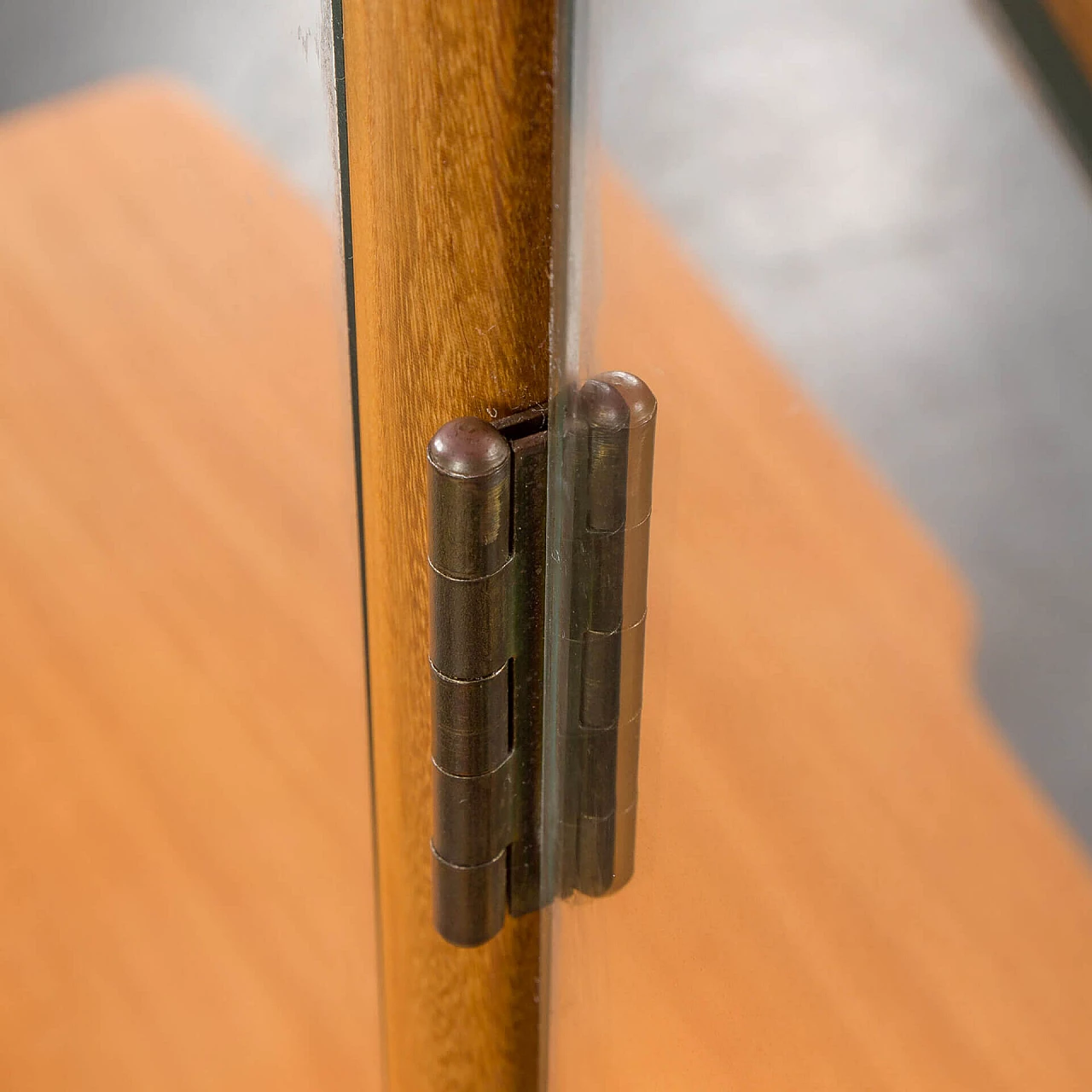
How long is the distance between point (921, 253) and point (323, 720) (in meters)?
0.32

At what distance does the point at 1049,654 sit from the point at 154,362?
341 millimetres

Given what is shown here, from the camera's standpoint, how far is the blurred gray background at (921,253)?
0.24 m

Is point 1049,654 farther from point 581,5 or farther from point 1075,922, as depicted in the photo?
point 581,5

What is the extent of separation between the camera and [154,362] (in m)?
0.48

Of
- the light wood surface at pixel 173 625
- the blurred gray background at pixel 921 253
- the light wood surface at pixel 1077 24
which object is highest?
the light wood surface at pixel 1077 24

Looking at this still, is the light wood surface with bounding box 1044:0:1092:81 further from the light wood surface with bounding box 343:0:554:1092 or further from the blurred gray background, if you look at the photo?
the light wood surface with bounding box 343:0:554:1092

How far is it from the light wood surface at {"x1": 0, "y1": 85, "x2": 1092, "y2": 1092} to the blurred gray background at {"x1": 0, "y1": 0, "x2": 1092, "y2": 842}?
1 cm

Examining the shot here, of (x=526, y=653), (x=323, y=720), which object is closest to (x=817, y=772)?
(x=526, y=653)

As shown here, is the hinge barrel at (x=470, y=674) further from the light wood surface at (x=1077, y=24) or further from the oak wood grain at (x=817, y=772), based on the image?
the light wood surface at (x=1077, y=24)

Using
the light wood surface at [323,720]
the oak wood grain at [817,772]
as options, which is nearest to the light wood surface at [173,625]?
the light wood surface at [323,720]

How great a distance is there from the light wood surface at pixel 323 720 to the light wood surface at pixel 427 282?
0.08ft

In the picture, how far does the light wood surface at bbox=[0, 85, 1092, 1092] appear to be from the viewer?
303mm

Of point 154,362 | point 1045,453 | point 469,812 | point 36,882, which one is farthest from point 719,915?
point 36,882

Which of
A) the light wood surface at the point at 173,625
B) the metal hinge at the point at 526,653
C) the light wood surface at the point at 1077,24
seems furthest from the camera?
the light wood surface at the point at 173,625
